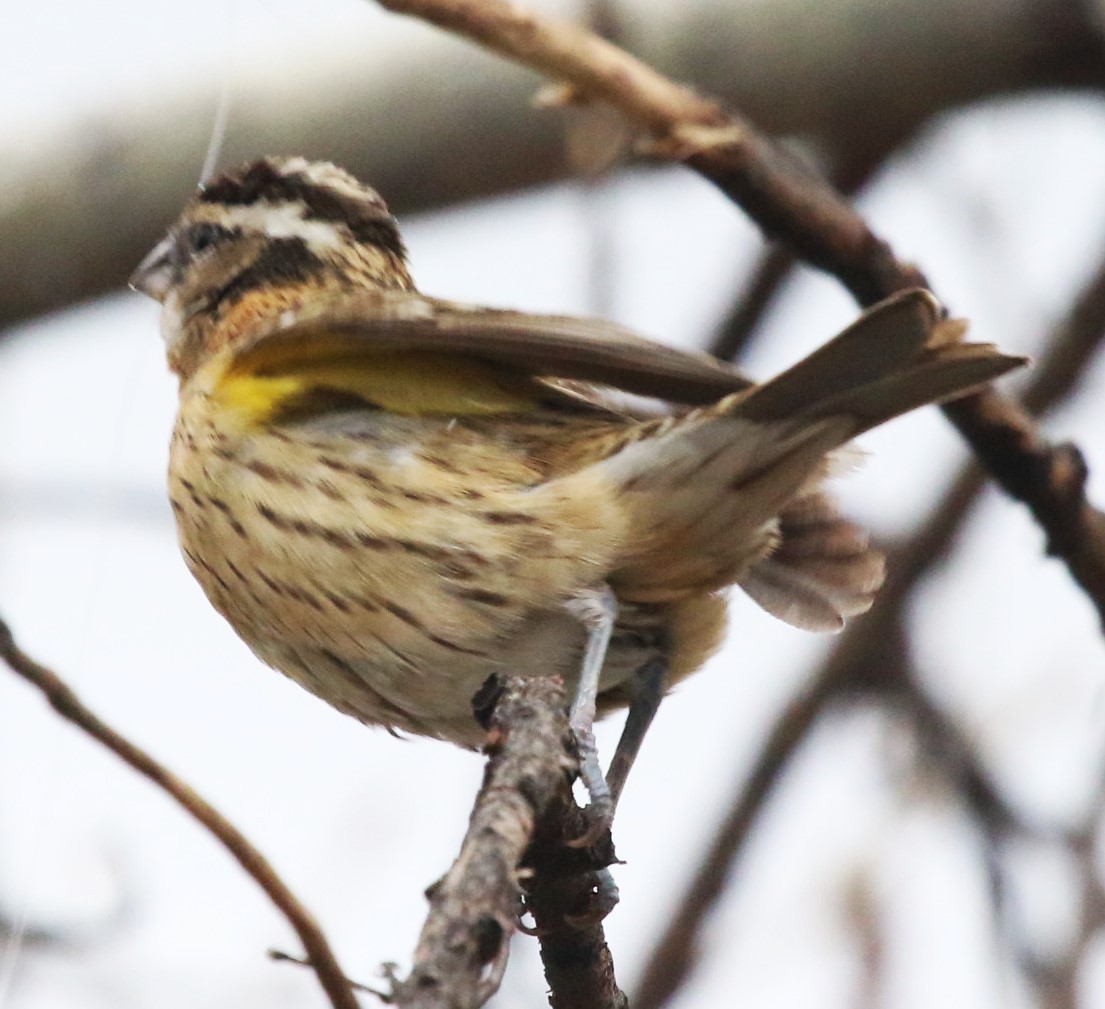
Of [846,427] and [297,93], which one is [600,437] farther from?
[297,93]

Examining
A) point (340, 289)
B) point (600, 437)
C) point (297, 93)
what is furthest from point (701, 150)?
point (297, 93)

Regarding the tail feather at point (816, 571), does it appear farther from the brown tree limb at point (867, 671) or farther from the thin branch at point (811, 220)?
the brown tree limb at point (867, 671)

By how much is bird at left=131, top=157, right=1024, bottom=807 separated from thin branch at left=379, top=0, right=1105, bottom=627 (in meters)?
0.39

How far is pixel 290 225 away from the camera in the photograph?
16.7 ft

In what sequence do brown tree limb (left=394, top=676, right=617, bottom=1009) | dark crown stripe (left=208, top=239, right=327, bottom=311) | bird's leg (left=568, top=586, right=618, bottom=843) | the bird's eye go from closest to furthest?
brown tree limb (left=394, top=676, right=617, bottom=1009) → bird's leg (left=568, top=586, right=618, bottom=843) → dark crown stripe (left=208, top=239, right=327, bottom=311) → the bird's eye

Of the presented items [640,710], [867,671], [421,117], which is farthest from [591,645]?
[421,117]

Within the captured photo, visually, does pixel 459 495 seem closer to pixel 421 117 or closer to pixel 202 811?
pixel 202 811

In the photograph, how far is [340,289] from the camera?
502 centimetres

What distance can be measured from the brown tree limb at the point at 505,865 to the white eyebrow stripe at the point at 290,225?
231cm

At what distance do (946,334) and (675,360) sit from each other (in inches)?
20.1

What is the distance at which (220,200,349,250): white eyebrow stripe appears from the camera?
5.09m

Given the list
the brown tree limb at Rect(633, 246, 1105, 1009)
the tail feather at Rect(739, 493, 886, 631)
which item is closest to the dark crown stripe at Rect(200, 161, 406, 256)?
the tail feather at Rect(739, 493, 886, 631)

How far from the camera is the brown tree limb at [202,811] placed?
8.91 feet

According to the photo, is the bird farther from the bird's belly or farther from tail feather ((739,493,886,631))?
tail feather ((739,493,886,631))
